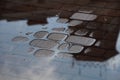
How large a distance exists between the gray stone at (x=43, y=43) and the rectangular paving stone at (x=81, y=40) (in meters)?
0.25

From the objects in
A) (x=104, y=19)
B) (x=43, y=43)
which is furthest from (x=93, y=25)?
(x=43, y=43)

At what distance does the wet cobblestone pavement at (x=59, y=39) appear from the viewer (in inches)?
140

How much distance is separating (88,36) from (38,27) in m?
0.88

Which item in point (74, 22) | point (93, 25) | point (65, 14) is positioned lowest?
point (93, 25)

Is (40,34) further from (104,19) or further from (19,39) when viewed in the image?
(104,19)

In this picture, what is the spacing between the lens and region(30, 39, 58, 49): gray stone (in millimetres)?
4148

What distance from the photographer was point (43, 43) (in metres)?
4.23

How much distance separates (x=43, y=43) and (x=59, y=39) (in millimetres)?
261

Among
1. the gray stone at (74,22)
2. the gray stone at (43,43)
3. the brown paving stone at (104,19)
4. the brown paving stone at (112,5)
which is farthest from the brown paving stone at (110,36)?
the brown paving stone at (112,5)

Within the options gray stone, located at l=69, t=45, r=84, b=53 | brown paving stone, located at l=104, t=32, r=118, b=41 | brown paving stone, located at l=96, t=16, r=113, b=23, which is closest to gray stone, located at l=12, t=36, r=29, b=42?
gray stone, located at l=69, t=45, r=84, b=53

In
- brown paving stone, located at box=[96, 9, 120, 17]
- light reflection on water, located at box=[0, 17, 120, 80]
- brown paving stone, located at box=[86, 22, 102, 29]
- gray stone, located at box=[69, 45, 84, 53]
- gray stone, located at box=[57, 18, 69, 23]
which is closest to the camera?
light reflection on water, located at box=[0, 17, 120, 80]

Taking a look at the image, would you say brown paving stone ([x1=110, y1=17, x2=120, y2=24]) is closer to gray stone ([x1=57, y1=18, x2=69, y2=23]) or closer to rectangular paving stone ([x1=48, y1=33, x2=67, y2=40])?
gray stone ([x1=57, y1=18, x2=69, y2=23])

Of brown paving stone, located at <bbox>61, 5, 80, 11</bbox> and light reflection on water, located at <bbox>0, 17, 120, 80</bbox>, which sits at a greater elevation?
brown paving stone, located at <bbox>61, 5, 80, 11</bbox>

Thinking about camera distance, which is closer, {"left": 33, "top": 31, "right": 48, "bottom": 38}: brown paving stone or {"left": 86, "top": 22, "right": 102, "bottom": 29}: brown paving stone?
{"left": 33, "top": 31, "right": 48, "bottom": 38}: brown paving stone
